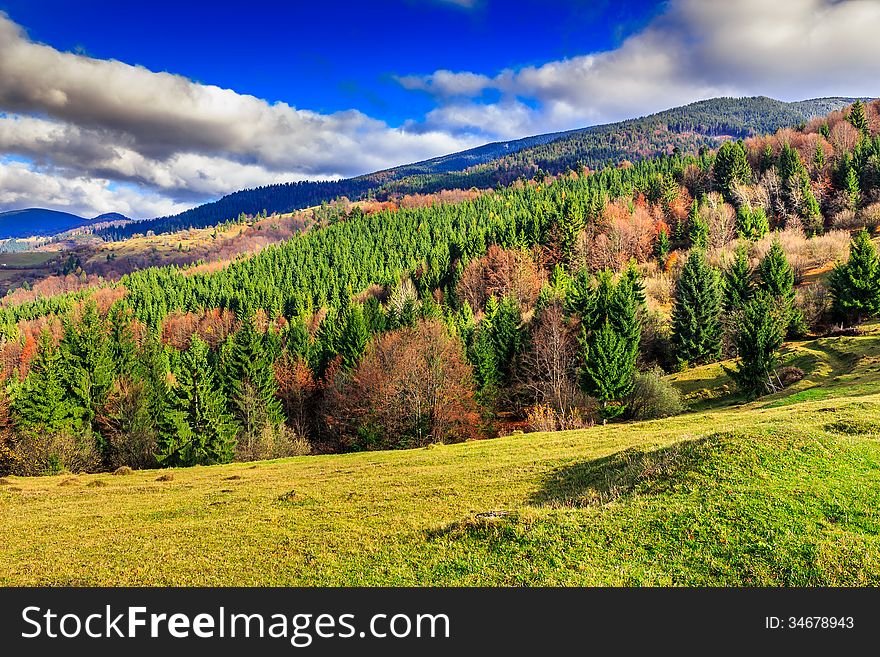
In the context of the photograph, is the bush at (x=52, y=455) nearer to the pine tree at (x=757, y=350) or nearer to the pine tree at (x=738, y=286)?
the pine tree at (x=757, y=350)

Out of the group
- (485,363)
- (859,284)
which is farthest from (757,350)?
(485,363)

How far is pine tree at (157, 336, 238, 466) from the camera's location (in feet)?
165

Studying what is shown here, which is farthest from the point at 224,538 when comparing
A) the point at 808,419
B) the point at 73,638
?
the point at 808,419

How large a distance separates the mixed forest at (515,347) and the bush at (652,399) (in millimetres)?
171

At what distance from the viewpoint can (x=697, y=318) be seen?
70.7 m

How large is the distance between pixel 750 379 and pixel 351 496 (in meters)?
51.5

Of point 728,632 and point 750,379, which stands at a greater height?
point 728,632

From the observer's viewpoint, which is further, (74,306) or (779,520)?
(74,306)

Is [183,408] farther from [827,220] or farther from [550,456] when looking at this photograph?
[827,220]

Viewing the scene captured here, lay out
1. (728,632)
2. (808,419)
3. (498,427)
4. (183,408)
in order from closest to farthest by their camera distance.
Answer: (728,632)
(808,419)
(183,408)
(498,427)


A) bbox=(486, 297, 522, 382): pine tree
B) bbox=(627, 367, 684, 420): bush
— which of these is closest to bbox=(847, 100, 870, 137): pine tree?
bbox=(486, 297, 522, 382): pine tree

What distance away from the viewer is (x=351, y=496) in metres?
22.1

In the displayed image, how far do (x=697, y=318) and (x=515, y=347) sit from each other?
28799 millimetres

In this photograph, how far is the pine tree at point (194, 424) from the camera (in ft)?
165
